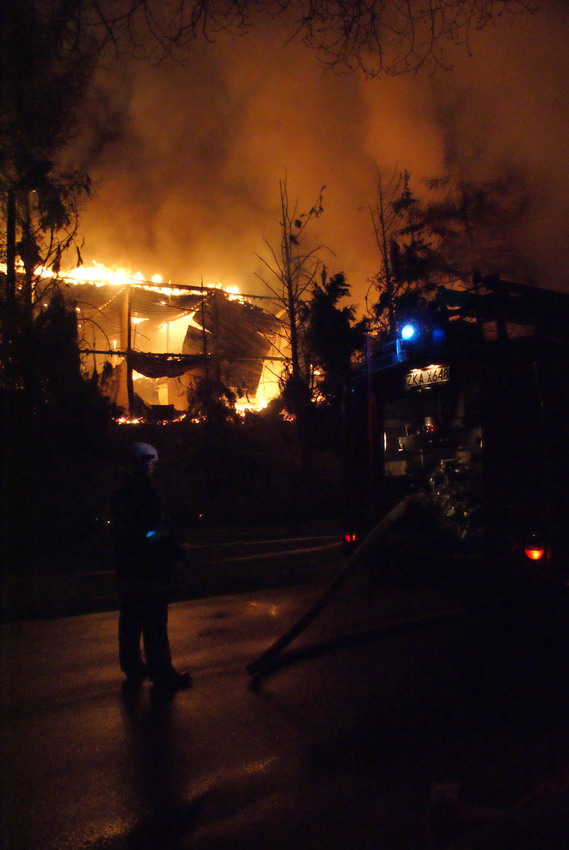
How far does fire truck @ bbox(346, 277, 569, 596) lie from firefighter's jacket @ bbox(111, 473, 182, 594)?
7.83ft

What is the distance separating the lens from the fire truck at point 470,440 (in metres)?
5.26

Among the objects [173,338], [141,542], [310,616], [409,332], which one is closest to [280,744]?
[310,616]

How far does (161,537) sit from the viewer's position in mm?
4973

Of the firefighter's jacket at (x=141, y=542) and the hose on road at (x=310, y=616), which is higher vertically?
the firefighter's jacket at (x=141, y=542)

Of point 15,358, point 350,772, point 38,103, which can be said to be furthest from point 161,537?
point 38,103

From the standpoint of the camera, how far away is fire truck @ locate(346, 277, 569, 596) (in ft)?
17.3

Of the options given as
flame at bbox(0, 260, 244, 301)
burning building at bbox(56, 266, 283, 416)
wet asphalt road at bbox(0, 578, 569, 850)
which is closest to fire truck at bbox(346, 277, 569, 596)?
wet asphalt road at bbox(0, 578, 569, 850)

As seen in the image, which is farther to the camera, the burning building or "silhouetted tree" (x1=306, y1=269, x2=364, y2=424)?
the burning building

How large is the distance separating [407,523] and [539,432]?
170 centimetres

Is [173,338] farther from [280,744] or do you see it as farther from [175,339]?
[280,744]

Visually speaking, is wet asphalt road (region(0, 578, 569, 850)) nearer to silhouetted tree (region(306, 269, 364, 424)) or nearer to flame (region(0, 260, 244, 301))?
silhouetted tree (region(306, 269, 364, 424))

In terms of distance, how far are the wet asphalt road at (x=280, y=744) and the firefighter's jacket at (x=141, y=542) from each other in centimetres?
82

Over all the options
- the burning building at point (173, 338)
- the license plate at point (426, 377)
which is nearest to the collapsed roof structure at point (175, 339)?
the burning building at point (173, 338)

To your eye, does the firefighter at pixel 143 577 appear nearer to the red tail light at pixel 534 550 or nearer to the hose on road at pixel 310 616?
the hose on road at pixel 310 616
